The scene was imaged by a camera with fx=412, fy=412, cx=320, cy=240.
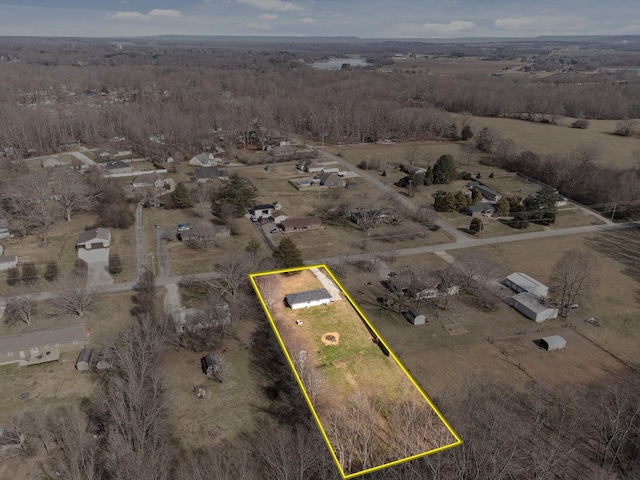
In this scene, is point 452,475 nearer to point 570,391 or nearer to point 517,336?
point 570,391

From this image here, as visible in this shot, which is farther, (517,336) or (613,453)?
(517,336)

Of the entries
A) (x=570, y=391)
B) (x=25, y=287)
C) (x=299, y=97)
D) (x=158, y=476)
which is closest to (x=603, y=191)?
(x=570, y=391)

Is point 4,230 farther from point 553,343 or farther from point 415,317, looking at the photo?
point 553,343

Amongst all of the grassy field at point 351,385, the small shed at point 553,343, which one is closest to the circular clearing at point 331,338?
the grassy field at point 351,385

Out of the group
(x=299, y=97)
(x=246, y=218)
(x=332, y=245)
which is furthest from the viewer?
(x=299, y=97)

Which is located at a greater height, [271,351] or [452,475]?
[452,475]

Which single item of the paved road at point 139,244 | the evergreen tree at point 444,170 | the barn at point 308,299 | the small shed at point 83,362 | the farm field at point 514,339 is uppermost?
the barn at point 308,299

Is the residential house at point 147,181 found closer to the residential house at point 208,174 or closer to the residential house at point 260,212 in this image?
the residential house at point 208,174

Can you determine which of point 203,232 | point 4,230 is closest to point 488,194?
point 203,232
